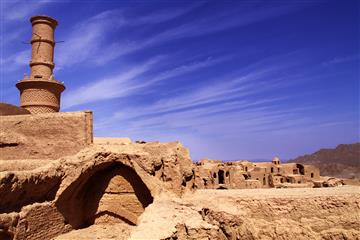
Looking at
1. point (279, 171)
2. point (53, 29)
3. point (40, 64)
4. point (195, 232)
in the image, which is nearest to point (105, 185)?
point (195, 232)

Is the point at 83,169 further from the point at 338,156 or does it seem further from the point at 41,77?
the point at 338,156

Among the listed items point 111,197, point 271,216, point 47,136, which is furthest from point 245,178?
point 47,136

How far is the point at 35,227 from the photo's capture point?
9.23 m

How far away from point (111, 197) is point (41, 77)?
38.7ft

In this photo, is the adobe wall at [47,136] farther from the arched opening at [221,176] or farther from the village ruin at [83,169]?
the arched opening at [221,176]

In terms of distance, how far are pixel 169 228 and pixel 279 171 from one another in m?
28.5

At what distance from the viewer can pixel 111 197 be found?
12.2m

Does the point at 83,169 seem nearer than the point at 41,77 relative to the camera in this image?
Yes

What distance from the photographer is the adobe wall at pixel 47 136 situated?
12.5m

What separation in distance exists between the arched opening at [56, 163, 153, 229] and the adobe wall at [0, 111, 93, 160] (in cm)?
142

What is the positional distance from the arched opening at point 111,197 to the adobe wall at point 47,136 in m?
1.42

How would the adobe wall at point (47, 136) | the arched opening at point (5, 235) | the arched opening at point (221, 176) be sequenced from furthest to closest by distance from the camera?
the arched opening at point (221, 176) < the adobe wall at point (47, 136) < the arched opening at point (5, 235)

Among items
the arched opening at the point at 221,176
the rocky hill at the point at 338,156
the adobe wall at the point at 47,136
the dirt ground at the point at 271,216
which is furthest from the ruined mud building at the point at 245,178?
the rocky hill at the point at 338,156

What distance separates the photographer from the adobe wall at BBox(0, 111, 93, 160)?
12.5 meters
